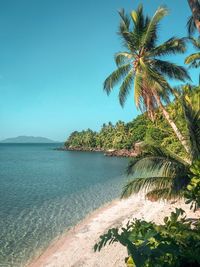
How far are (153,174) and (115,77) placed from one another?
5.63m

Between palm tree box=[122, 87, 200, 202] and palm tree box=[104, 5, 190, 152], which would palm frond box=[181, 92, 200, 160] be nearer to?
palm tree box=[122, 87, 200, 202]

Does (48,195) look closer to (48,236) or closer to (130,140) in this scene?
(48,236)

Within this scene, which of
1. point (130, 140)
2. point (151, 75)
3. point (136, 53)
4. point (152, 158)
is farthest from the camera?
point (130, 140)

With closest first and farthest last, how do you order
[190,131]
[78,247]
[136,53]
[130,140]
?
1. [190,131]
2. [78,247]
3. [136,53]
4. [130,140]

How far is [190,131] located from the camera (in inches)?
340

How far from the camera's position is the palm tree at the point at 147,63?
13180 millimetres

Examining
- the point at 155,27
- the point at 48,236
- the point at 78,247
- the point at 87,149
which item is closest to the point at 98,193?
the point at 48,236

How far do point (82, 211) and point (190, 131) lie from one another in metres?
10.6

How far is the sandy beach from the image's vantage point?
9.98 metres

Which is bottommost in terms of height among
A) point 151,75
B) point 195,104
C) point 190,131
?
point 190,131

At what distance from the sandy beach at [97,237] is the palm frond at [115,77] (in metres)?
6.60

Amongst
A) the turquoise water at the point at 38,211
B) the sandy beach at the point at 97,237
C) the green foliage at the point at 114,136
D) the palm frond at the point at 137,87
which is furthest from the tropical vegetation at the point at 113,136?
the palm frond at the point at 137,87

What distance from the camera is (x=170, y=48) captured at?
13984mm

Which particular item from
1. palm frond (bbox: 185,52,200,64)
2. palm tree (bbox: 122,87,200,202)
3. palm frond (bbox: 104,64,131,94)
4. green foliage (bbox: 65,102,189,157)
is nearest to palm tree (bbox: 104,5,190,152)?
palm frond (bbox: 104,64,131,94)
